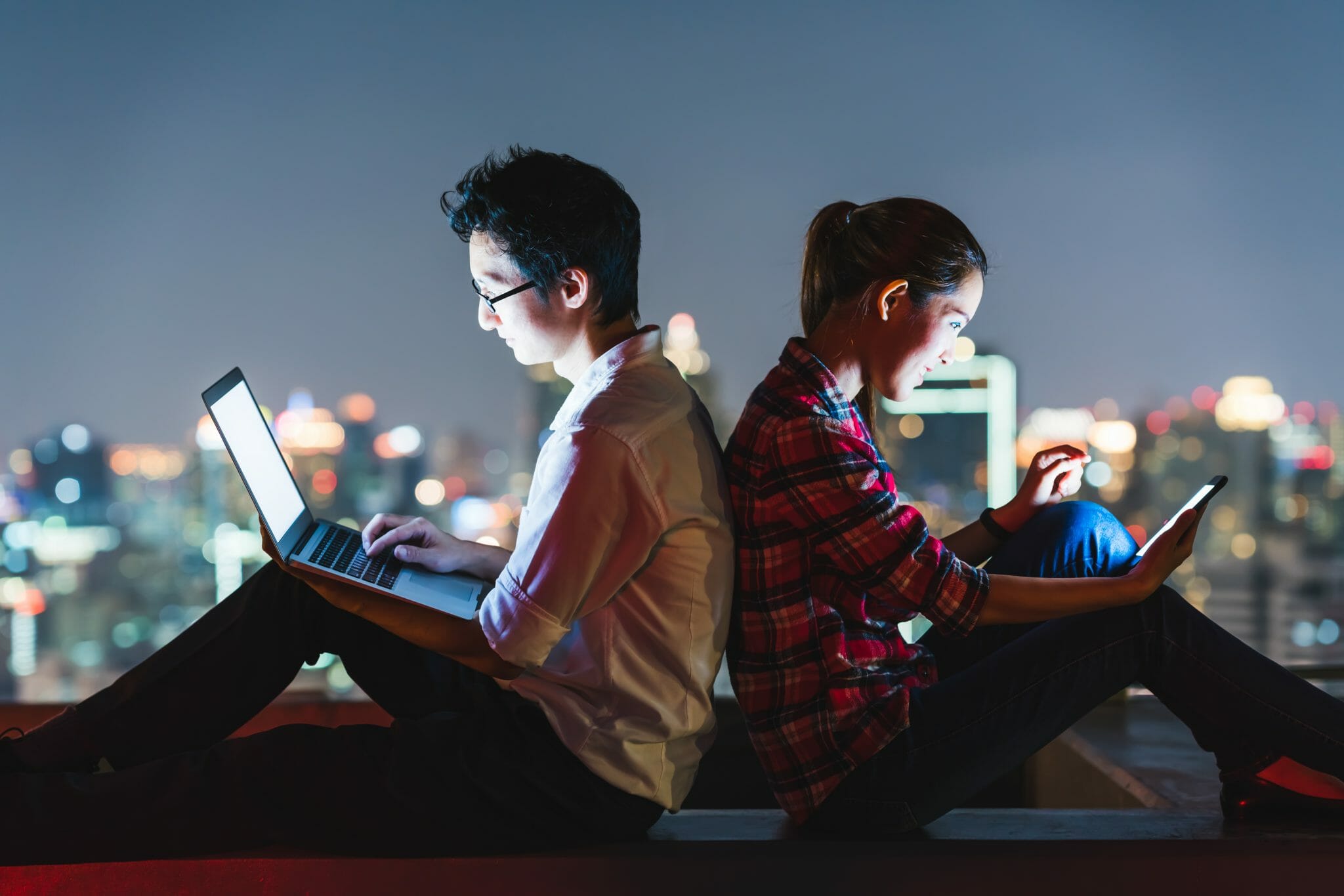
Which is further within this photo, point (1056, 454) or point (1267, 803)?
point (1056, 454)

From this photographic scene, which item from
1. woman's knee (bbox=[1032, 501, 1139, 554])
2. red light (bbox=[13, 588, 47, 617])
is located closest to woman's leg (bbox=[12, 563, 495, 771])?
woman's knee (bbox=[1032, 501, 1139, 554])

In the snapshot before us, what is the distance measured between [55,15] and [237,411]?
12.3 feet

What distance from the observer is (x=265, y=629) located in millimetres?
1252

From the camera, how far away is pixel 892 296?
122 cm

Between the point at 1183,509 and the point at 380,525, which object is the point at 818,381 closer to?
the point at 1183,509

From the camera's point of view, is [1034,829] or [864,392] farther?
[864,392]

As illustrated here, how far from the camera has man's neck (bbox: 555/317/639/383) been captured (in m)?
1.30

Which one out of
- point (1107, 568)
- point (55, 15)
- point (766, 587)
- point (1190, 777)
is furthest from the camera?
point (55, 15)

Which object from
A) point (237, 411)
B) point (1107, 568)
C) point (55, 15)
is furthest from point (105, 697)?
point (55, 15)

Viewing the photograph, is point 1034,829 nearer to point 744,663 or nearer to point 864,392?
point 744,663

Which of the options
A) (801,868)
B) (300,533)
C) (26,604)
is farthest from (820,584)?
(26,604)

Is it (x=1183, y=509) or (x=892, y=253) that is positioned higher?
(x=892, y=253)

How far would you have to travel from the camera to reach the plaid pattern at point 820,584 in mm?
1111

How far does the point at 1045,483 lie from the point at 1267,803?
50cm
